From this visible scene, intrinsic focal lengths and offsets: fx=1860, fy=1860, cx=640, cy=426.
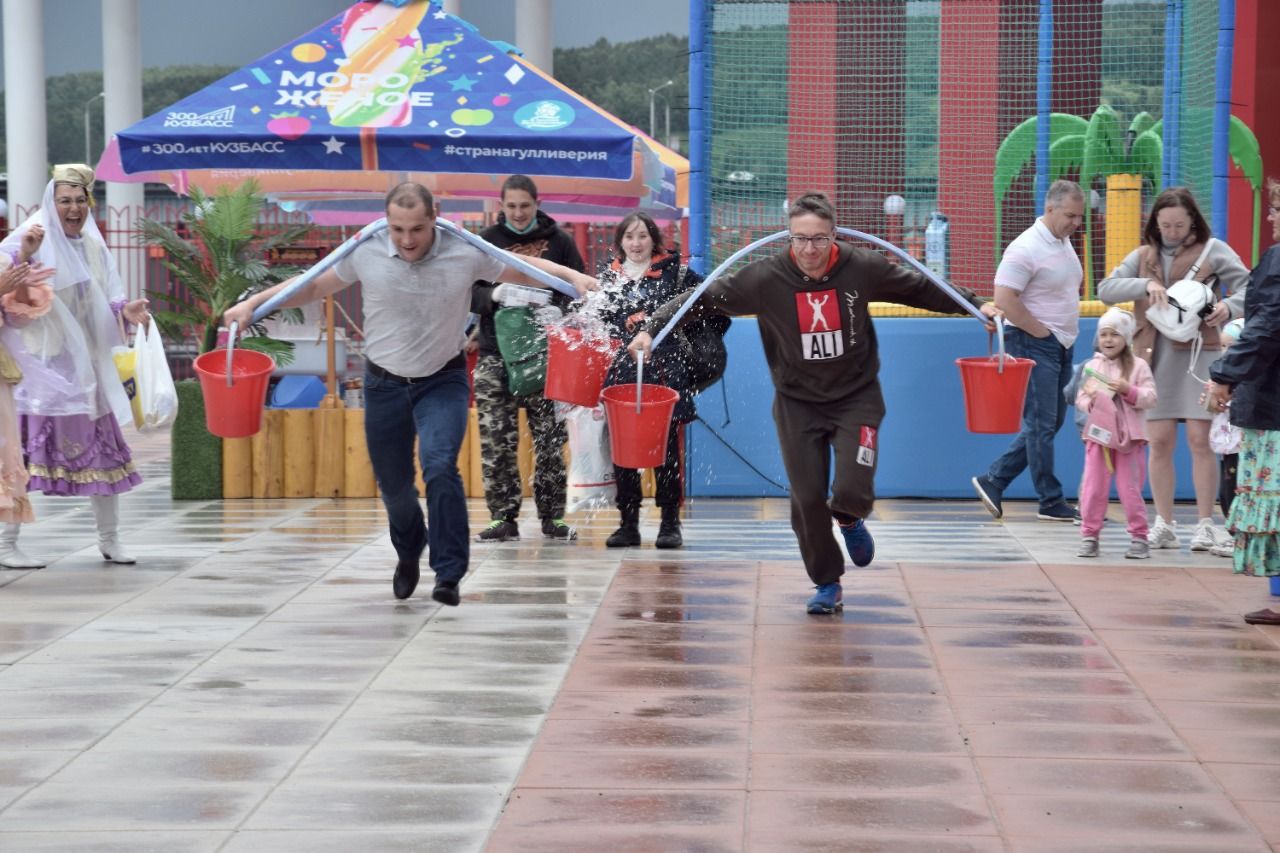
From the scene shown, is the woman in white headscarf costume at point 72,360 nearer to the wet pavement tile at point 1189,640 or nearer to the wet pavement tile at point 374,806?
the wet pavement tile at point 374,806

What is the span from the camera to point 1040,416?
10.9 meters

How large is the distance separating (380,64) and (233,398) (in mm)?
5316

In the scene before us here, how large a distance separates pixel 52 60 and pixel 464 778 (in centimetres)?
4807

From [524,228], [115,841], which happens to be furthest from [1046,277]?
[115,841]

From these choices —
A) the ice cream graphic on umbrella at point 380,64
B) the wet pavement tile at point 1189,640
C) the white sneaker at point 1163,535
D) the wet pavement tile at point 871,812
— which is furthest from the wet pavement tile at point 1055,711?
the ice cream graphic on umbrella at point 380,64

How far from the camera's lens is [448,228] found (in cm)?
780

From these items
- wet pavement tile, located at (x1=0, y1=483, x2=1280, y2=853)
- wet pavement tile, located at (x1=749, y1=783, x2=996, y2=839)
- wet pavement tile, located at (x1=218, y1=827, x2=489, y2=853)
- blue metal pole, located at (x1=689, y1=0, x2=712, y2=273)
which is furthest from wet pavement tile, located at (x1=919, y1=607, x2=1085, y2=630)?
blue metal pole, located at (x1=689, y1=0, x2=712, y2=273)

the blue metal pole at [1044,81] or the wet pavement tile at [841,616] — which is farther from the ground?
the blue metal pole at [1044,81]

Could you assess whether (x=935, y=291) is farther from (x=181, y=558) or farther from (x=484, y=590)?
(x=181, y=558)

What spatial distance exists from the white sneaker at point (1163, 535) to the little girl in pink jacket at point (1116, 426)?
1.00 ft

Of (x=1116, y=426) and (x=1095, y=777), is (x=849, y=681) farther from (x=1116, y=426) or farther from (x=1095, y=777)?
(x=1116, y=426)

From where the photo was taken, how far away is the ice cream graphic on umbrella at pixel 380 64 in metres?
12.0

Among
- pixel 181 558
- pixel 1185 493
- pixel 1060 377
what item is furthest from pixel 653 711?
pixel 1185 493

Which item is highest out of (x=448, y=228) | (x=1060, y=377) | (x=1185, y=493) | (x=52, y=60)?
(x=52, y=60)
